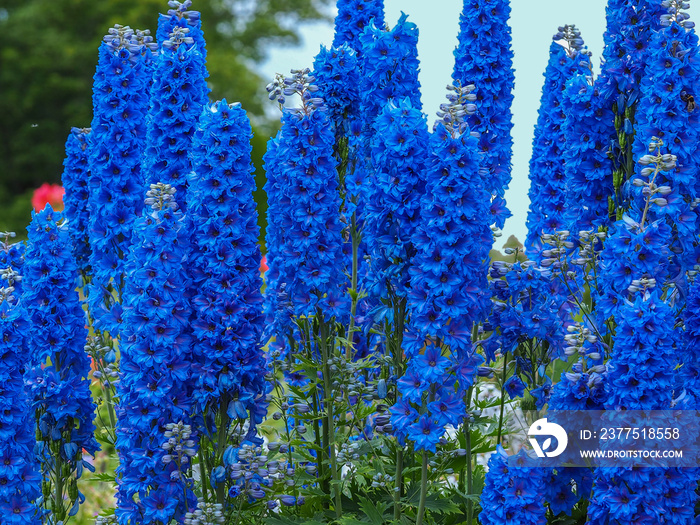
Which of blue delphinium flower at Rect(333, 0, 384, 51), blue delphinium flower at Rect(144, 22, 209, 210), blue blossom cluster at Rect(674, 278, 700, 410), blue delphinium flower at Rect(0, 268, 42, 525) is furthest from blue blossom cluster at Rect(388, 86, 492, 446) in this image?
blue delphinium flower at Rect(0, 268, 42, 525)

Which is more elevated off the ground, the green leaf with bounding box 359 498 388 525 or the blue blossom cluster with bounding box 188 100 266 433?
the blue blossom cluster with bounding box 188 100 266 433

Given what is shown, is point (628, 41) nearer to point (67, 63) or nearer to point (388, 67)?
A: point (388, 67)

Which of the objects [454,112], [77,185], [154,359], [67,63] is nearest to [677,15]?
[454,112]

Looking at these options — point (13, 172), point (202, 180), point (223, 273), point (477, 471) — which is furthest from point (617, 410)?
point (13, 172)

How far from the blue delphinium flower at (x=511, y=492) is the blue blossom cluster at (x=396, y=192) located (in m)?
0.99

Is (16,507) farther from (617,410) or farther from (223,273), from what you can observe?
(617,410)

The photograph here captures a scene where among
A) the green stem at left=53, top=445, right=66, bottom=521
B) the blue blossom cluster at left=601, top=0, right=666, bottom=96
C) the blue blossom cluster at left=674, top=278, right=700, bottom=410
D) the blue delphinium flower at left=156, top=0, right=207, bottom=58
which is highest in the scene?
the blue delphinium flower at left=156, top=0, right=207, bottom=58

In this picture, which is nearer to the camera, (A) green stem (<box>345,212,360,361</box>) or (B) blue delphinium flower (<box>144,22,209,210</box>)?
(B) blue delphinium flower (<box>144,22,209,210</box>)

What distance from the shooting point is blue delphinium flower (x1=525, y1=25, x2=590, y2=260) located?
6270 millimetres

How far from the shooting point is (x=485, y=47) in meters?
5.91

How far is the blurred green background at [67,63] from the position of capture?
24.7 metres

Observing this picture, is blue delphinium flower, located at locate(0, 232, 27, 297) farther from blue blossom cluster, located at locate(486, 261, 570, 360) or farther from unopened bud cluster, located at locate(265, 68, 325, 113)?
blue blossom cluster, located at locate(486, 261, 570, 360)

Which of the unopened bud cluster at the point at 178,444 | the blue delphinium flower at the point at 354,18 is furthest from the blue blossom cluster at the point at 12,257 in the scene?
the blue delphinium flower at the point at 354,18

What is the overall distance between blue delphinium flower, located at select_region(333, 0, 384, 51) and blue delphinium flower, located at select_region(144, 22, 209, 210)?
124 cm
